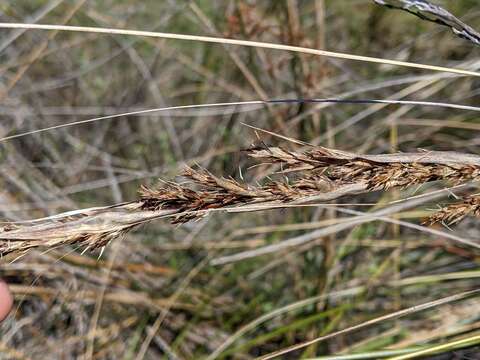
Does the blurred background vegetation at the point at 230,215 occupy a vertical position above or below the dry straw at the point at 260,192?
below

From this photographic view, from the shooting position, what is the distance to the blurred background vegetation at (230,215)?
1225 millimetres

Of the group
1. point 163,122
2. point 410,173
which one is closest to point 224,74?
point 163,122

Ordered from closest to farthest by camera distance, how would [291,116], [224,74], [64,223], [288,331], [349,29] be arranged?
[64,223] → [288,331] → [291,116] → [224,74] → [349,29]

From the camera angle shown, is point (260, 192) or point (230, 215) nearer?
point (260, 192)

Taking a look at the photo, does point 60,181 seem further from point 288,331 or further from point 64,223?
point 64,223

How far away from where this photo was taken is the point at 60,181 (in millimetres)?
1614

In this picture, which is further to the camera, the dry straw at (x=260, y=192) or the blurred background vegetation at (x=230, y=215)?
the blurred background vegetation at (x=230, y=215)

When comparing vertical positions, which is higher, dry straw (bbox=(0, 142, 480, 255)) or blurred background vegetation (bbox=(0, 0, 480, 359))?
dry straw (bbox=(0, 142, 480, 255))

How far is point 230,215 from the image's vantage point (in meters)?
1.52

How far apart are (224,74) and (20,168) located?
1.94ft

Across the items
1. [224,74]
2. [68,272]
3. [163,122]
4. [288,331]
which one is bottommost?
[288,331]

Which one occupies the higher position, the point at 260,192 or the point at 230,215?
the point at 260,192

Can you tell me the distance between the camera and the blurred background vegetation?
122 centimetres

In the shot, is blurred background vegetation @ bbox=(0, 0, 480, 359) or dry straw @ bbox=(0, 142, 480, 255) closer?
dry straw @ bbox=(0, 142, 480, 255)
